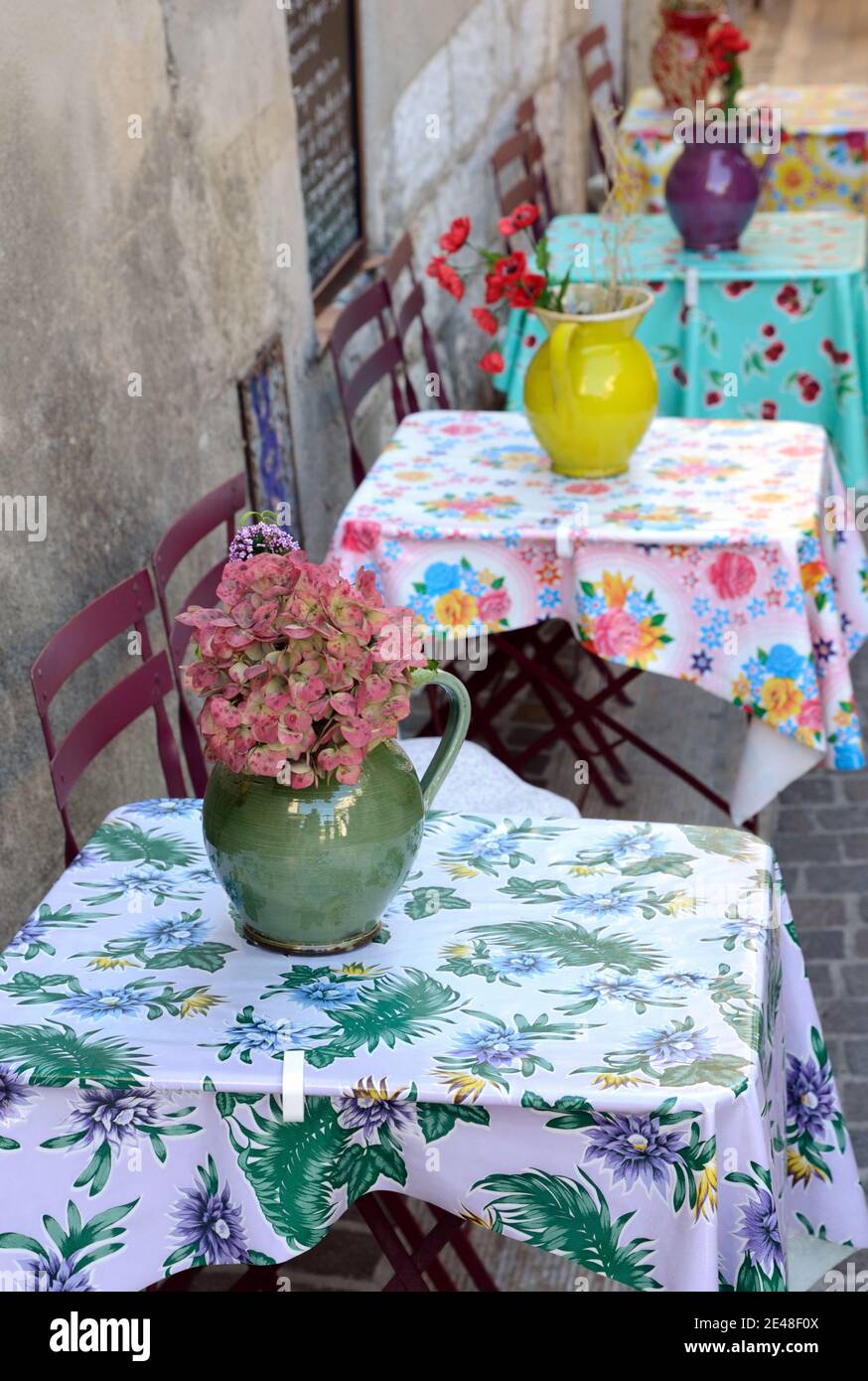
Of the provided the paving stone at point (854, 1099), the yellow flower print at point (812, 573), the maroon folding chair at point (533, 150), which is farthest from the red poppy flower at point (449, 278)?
the maroon folding chair at point (533, 150)

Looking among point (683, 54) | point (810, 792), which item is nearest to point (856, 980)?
point (810, 792)

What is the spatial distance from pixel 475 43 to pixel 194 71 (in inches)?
120

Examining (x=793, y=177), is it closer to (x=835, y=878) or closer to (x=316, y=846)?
(x=835, y=878)

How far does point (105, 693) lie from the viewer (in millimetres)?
2570

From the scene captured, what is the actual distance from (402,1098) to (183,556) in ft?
4.80

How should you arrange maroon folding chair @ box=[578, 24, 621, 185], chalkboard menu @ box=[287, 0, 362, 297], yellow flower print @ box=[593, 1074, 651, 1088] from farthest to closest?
maroon folding chair @ box=[578, 24, 621, 185]
chalkboard menu @ box=[287, 0, 362, 297]
yellow flower print @ box=[593, 1074, 651, 1088]

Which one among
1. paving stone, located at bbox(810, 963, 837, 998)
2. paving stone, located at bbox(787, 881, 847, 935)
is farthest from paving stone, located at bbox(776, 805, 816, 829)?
paving stone, located at bbox(810, 963, 837, 998)

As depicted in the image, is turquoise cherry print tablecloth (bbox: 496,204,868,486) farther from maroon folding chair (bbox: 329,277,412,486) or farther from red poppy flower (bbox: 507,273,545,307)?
red poppy flower (bbox: 507,273,545,307)

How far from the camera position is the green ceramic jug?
1865mm

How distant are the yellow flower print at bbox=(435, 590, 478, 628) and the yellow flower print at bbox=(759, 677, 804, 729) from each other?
0.58 meters

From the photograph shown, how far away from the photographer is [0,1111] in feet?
5.84

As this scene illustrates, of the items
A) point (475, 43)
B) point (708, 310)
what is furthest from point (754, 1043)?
point (475, 43)

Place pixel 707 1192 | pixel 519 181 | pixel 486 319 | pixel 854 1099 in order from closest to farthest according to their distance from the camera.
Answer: pixel 707 1192, pixel 854 1099, pixel 486 319, pixel 519 181

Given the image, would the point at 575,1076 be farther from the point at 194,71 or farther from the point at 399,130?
the point at 399,130
